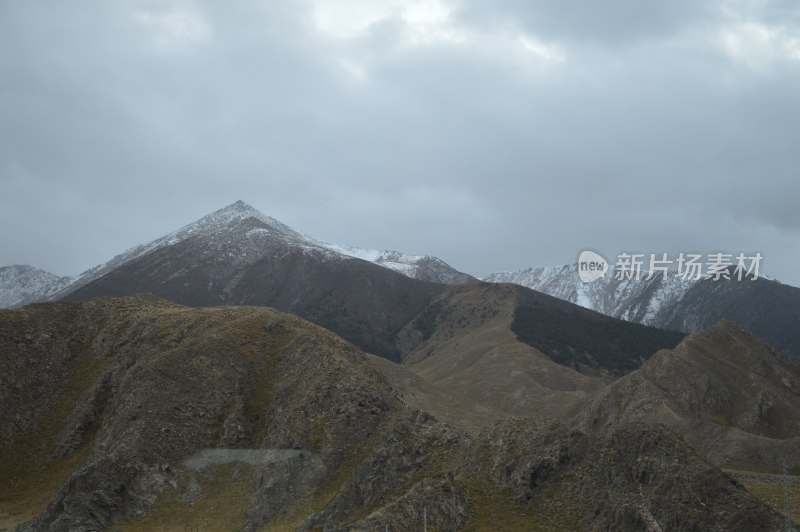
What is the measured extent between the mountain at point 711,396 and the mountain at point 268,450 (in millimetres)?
61485

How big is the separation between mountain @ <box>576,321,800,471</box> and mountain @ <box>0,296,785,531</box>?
61.5 metres

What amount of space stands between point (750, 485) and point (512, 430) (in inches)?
1579

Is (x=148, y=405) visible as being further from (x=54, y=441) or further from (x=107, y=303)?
(x=107, y=303)

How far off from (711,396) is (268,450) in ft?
309

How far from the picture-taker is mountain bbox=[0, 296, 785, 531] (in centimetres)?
5328

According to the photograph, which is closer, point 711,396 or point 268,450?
point 268,450

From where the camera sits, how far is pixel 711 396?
447ft

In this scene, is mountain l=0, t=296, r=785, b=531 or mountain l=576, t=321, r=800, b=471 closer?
mountain l=0, t=296, r=785, b=531

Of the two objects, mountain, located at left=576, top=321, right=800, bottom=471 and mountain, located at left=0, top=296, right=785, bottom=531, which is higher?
mountain, located at left=576, top=321, right=800, bottom=471

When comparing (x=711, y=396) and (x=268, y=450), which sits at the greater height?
(x=711, y=396)

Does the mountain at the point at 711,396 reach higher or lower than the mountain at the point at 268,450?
higher

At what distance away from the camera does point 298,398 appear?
267ft

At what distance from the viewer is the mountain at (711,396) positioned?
4830 inches

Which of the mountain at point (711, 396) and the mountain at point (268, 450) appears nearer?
the mountain at point (268, 450)
